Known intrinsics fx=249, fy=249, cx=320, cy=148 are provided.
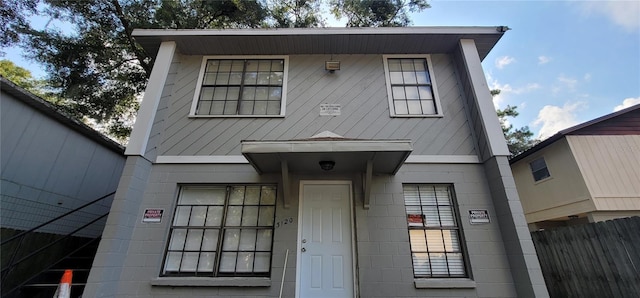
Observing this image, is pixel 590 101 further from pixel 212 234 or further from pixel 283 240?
pixel 212 234

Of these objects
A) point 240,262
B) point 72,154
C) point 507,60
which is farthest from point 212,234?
point 507,60

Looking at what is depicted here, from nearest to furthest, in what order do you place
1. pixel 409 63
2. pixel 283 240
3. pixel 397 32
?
1. pixel 283 240
2. pixel 397 32
3. pixel 409 63

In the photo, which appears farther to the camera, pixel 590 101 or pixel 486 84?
pixel 590 101

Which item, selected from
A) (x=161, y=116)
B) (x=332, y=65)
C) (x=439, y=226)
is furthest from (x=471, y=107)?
(x=161, y=116)

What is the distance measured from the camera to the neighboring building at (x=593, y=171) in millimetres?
6449

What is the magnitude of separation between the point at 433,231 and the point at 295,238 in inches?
86.8

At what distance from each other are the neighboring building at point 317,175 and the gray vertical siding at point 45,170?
183 cm

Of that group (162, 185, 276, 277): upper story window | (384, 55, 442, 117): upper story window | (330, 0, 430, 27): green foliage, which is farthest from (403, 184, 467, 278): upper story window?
(330, 0, 430, 27): green foliage

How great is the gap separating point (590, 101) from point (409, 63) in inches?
411

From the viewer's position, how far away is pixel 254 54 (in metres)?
5.38

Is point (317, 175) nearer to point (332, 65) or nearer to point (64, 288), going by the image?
point (332, 65)

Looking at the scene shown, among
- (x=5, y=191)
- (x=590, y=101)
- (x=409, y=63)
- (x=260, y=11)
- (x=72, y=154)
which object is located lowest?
(x=5, y=191)

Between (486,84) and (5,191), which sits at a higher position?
(486,84)

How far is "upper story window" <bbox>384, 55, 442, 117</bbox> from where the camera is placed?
4.84 metres
